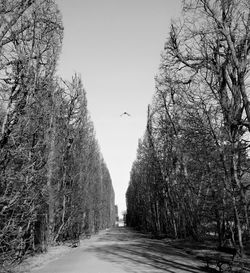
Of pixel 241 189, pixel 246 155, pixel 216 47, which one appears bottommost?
Answer: pixel 241 189

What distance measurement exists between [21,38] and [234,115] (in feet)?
29.3

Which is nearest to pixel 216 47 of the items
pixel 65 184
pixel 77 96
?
pixel 65 184

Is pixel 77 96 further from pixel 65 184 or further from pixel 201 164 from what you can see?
pixel 201 164

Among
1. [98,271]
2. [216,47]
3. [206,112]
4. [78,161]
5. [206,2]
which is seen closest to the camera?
[98,271]

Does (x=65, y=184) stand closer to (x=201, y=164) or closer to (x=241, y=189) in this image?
(x=201, y=164)

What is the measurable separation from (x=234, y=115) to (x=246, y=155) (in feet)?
6.94

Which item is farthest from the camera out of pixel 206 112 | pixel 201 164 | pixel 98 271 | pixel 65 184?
pixel 65 184

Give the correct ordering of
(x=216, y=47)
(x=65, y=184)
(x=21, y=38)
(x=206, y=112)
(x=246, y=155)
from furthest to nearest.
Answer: (x=65, y=184) < (x=206, y=112) < (x=246, y=155) < (x=216, y=47) < (x=21, y=38)

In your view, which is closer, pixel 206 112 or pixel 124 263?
pixel 124 263

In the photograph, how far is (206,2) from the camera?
36.3ft

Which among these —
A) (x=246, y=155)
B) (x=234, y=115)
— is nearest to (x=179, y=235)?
(x=246, y=155)

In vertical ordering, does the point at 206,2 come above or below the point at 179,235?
above

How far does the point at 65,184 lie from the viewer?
2164 cm

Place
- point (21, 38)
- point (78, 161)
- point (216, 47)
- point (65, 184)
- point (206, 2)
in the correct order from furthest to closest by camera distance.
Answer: point (78, 161) → point (65, 184) → point (216, 47) → point (206, 2) → point (21, 38)
